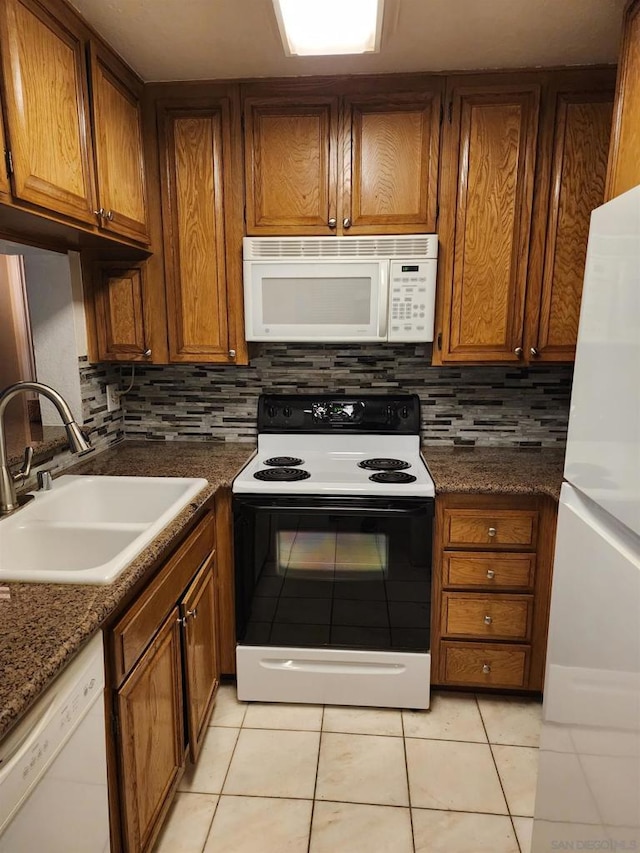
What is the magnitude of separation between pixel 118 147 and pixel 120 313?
62 centimetres

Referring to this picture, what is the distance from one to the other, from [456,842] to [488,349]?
163 centimetres

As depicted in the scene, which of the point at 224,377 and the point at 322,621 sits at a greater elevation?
the point at 224,377

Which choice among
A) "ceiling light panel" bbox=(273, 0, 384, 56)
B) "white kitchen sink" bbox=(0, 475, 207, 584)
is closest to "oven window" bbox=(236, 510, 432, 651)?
"white kitchen sink" bbox=(0, 475, 207, 584)

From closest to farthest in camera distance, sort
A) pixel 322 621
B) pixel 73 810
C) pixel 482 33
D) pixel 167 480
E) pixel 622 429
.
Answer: pixel 622 429, pixel 73 810, pixel 482 33, pixel 167 480, pixel 322 621

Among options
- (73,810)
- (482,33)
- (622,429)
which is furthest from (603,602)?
(482,33)

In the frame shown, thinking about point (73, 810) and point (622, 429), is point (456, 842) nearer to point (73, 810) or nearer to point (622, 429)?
point (73, 810)

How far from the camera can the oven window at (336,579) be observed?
1.89 meters

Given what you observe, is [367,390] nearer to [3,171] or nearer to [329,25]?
[329,25]

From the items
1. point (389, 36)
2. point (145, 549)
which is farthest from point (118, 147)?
point (145, 549)

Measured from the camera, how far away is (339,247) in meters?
1.99

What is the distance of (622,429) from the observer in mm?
840

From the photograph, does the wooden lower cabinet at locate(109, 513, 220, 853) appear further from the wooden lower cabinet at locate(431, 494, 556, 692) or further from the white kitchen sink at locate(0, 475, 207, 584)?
the wooden lower cabinet at locate(431, 494, 556, 692)

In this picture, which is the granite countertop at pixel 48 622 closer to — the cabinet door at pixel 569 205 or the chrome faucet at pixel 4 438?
the chrome faucet at pixel 4 438

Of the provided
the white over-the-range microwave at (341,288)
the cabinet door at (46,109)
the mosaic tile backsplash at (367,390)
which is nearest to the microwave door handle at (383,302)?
the white over-the-range microwave at (341,288)
